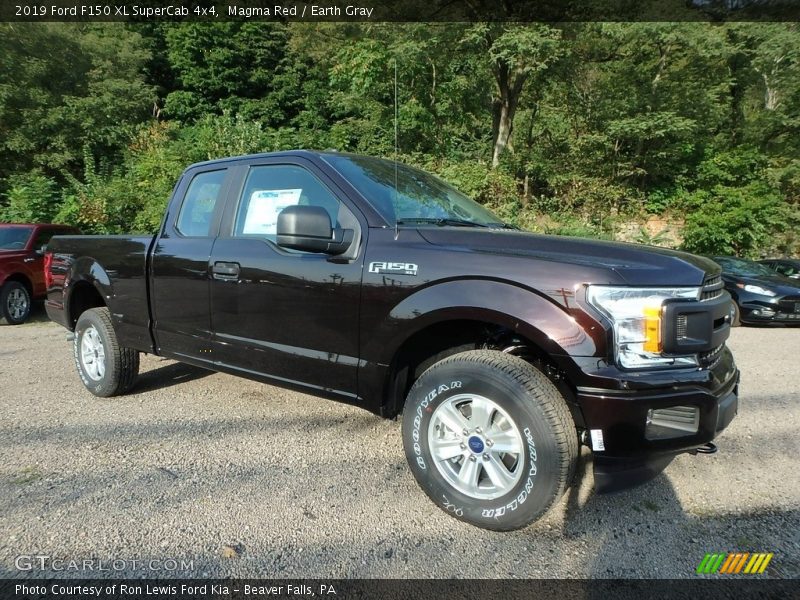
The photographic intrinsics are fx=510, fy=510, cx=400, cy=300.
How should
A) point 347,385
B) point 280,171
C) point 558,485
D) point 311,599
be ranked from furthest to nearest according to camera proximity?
point 280,171, point 347,385, point 558,485, point 311,599

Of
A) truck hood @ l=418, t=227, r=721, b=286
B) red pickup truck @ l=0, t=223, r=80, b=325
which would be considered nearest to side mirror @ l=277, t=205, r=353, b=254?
truck hood @ l=418, t=227, r=721, b=286

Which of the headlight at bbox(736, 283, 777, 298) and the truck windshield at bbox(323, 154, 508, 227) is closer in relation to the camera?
the truck windshield at bbox(323, 154, 508, 227)

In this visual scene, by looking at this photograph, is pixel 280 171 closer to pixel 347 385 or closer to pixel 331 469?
pixel 347 385

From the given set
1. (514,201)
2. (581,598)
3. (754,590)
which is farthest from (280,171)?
(514,201)

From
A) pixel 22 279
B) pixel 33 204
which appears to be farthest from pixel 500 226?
pixel 33 204

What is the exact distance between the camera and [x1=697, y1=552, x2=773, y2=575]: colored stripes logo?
2229 mm

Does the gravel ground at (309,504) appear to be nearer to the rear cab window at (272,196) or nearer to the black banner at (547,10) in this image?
the rear cab window at (272,196)

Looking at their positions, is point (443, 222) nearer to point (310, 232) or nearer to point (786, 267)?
point (310, 232)

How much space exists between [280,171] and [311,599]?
247cm

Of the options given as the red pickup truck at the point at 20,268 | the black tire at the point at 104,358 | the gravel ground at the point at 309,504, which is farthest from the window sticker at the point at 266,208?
the red pickup truck at the point at 20,268

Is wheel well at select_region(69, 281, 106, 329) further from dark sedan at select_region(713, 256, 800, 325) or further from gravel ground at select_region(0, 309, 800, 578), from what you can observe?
dark sedan at select_region(713, 256, 800, 325)

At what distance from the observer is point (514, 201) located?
16.2 metres

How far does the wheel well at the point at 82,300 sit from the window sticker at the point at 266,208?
7.22ft

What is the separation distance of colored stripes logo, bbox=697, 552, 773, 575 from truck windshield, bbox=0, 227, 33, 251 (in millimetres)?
10373
